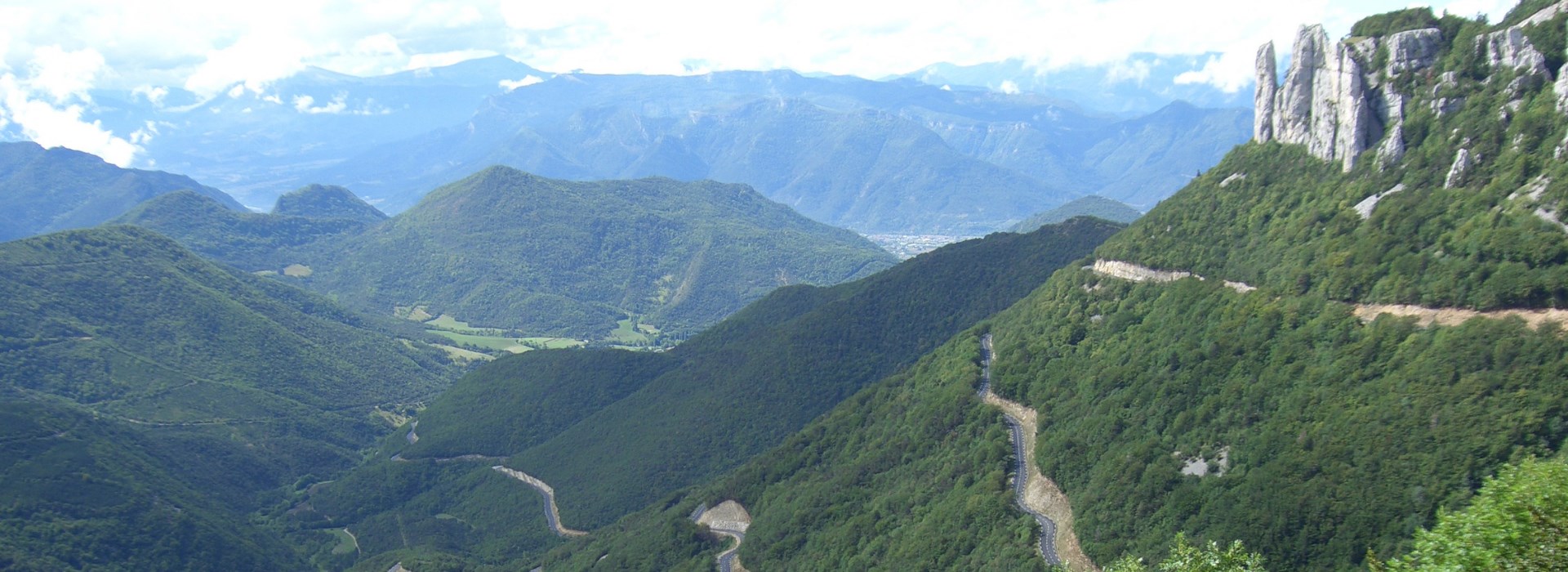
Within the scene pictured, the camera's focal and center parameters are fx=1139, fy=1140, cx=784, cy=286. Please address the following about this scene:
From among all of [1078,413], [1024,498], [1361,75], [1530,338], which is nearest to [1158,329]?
[1078,413]

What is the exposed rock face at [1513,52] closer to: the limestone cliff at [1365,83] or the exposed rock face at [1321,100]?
the limestone cliff at [1365,83]

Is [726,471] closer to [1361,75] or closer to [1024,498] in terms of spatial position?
[1024,498]

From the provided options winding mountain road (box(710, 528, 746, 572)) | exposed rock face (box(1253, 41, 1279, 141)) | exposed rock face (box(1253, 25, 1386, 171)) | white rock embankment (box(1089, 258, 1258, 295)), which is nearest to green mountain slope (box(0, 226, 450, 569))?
winding mountain road (box(710, 528, 746, 572))

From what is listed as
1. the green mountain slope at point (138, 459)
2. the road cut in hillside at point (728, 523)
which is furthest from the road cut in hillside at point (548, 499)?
the green mountain slope at point (138, 459)

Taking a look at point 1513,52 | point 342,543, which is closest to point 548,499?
point 342,543

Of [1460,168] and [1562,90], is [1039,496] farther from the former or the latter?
[1562,90]

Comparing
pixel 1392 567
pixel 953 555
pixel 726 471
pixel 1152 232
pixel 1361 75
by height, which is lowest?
pixel 726 471
